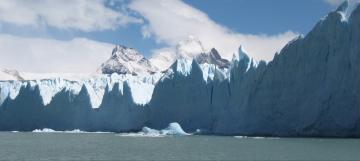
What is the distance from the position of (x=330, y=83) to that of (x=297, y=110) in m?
3.76

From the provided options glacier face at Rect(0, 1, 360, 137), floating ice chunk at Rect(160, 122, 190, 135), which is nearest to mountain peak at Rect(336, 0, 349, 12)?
glacier face at Rect(0, 1, 360, 137)

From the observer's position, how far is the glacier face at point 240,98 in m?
42.0

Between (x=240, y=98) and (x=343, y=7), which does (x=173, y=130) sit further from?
(x=343, y=7)

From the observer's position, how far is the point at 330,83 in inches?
1666

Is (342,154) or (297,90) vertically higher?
(297,90)

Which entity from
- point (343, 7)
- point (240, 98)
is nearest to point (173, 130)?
point (240, 98)

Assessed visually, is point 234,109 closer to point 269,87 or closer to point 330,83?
point 269,87

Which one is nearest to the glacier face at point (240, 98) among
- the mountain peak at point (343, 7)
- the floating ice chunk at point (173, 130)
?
the mountain peak at point (343, 7)

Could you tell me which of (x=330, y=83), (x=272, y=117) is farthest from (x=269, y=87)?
(x=330, y=83)

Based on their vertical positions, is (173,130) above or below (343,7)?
below

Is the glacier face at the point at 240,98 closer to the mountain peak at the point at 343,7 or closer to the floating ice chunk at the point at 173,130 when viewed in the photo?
the mountain peak at the point at 343,7

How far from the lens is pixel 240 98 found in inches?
2050

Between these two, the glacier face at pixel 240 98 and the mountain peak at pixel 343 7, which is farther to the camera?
the mountain peak at pixel 343 7

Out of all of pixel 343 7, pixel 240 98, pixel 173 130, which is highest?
pixel 343 7
